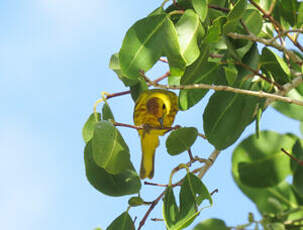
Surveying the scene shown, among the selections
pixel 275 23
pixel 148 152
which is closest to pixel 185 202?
pixel 275 23

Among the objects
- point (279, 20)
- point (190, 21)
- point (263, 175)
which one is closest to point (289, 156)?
point (263, 175)

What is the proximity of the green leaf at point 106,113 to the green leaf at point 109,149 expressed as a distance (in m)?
0.19

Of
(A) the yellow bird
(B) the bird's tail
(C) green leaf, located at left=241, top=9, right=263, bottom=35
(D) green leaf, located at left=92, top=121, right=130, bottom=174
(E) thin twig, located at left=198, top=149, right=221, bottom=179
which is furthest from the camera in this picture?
(B) the bird's tail

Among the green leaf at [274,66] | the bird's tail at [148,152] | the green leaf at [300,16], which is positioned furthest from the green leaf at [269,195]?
the bird's tail at [148,152]

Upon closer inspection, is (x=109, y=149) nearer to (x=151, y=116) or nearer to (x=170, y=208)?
(x=170, y=208)

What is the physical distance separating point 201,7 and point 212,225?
72cm

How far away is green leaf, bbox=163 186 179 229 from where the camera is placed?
1623mm

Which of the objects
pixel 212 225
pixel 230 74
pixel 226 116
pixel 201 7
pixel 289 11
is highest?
pixel 201 7

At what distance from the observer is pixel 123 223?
5.92 ft

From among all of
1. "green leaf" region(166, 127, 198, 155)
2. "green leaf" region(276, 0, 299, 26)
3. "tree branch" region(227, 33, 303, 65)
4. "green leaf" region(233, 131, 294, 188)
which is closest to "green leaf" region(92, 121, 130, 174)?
"green leaf" region(166, 127, 198, 155)

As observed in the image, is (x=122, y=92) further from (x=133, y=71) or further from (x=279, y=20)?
(x=279, y=20)

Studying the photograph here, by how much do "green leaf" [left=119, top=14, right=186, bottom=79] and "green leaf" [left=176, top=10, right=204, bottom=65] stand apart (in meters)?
0.02

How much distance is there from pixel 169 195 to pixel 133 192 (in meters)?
0.16

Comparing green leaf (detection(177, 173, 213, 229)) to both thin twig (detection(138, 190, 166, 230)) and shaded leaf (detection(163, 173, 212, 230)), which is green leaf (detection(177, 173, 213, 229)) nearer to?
shaded leaf (detection(163, 173, 212, 230))
